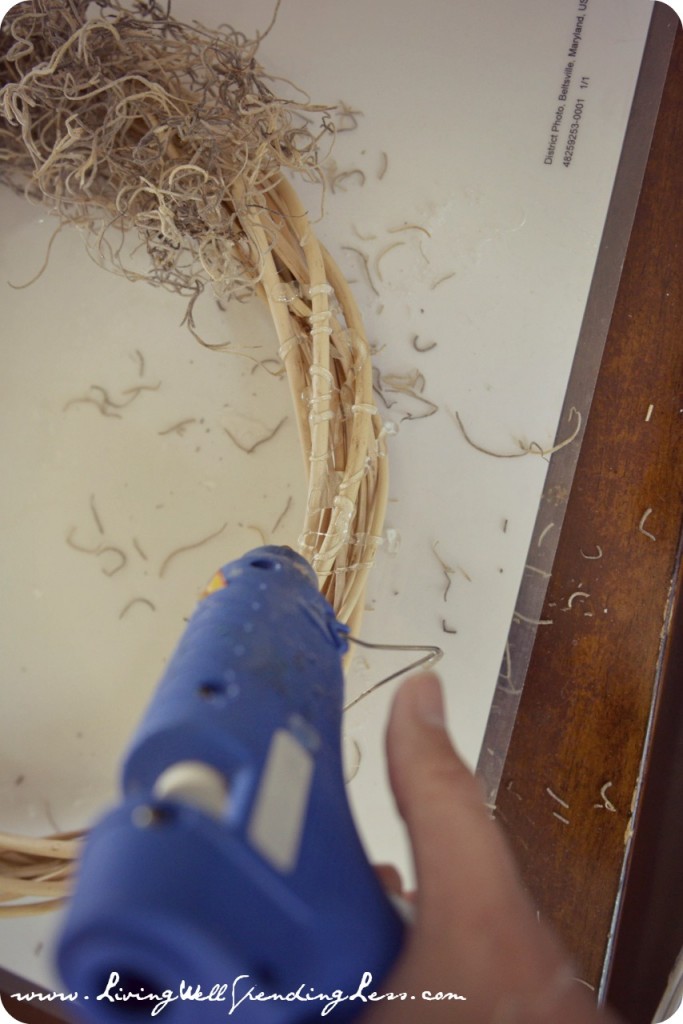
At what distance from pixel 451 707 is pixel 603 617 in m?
0.13

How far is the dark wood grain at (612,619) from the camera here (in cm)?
63

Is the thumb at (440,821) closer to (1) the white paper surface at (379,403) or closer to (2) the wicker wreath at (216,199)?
(2) the wicker wreath at (216,199)

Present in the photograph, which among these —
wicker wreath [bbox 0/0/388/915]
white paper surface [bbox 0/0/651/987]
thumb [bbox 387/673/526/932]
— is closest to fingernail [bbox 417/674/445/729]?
thumb [bbox 387/673/526/932]

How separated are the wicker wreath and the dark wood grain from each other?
0.58 ft

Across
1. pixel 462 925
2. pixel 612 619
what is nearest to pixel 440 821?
pixel 462 925

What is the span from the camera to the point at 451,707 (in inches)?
25.0

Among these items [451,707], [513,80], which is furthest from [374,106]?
[451,707]

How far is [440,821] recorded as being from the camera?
0.29m

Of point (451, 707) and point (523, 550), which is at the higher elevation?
point (523, 550)

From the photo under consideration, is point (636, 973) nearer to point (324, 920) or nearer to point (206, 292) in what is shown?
point (324, 920)

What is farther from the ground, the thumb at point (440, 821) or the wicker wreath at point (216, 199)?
the wicker wreath at point (216, 199)

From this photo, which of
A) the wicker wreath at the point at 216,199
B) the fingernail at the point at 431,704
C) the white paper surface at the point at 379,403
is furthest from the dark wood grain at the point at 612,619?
the fingernail at the point at 431,704

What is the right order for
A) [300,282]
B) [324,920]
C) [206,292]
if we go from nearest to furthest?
1. [324,920]
2. [300,282]
3. [206,292]

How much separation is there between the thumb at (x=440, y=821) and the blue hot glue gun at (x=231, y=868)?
0.02 m
